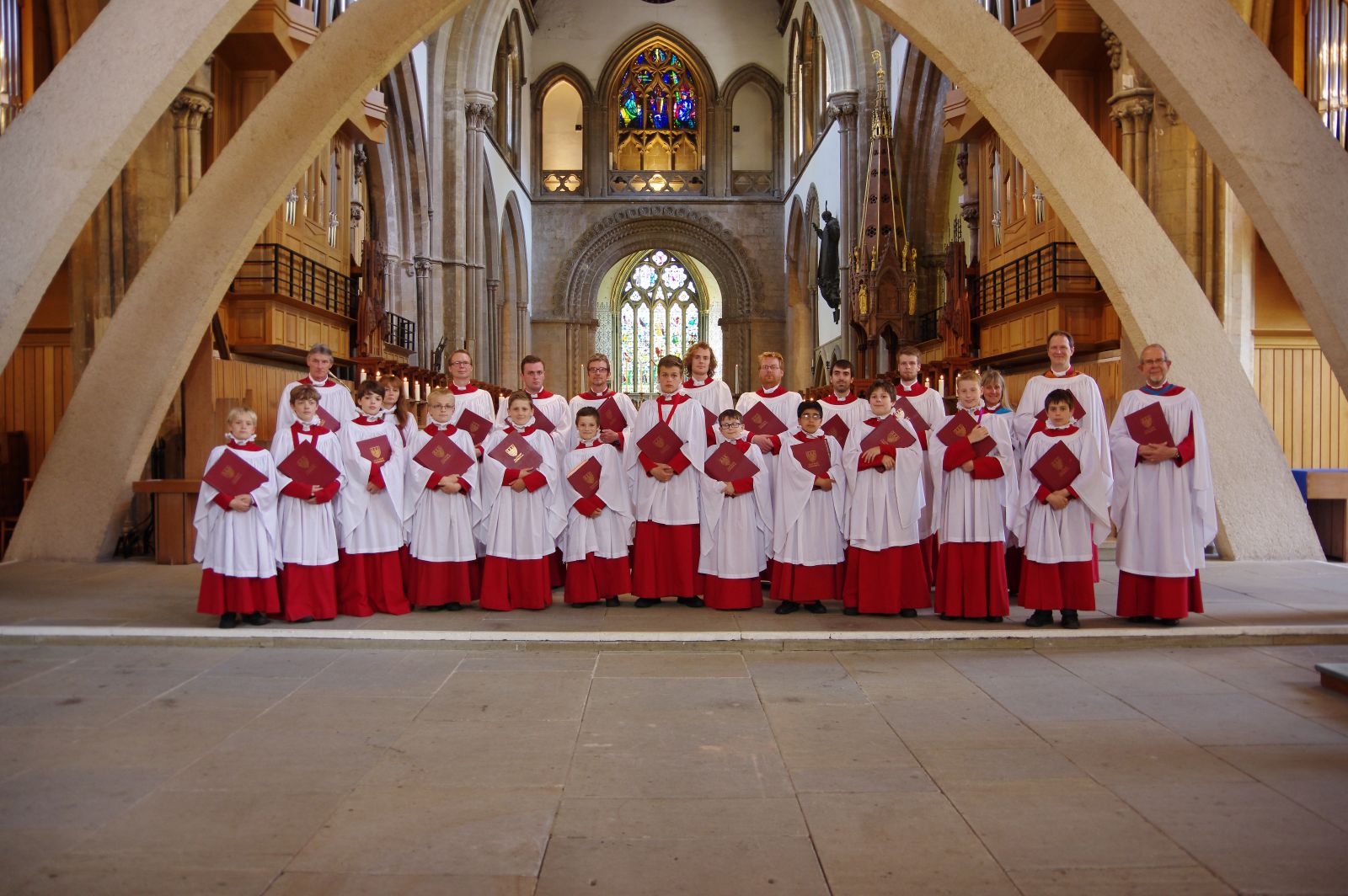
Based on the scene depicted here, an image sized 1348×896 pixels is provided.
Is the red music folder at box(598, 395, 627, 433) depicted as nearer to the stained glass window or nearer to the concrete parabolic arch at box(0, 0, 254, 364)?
Result: the concrete parabolic arch at box(0, 0, 254, 364)

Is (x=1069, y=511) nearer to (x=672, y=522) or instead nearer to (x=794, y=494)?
(x=794, y=494)

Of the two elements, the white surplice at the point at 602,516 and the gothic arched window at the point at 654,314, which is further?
the gothic arched window at the point at 654,314

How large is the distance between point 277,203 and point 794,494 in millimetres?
6231

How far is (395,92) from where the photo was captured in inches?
791

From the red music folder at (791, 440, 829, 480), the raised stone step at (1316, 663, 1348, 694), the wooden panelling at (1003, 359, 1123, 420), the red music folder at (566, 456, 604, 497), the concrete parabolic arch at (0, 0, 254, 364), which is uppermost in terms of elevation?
the concrete parabolic arch at (0, 0, 254, 364)

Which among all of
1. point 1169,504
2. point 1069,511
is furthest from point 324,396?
point 1169,504

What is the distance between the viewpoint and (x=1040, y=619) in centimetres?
634

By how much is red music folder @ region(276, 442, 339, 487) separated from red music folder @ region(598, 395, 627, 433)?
2004mm

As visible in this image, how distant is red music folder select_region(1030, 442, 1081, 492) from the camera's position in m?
6.27

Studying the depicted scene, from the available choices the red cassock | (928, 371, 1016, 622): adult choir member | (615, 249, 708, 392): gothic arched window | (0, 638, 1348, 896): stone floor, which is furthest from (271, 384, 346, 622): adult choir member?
(615, 249, 708, 392): gothic arched window

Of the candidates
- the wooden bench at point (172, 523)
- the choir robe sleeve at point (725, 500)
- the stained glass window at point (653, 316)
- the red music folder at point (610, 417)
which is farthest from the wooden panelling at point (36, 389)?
the stained glass window at point (653, 316)

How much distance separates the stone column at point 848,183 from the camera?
Answer: 2275 centimetres

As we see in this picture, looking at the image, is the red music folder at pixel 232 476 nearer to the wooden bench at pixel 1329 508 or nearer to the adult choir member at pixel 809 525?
the adult choir member at pixel 809 525

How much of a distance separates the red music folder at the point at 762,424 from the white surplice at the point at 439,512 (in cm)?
197
